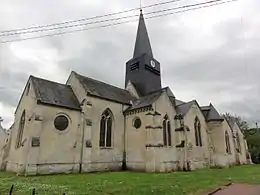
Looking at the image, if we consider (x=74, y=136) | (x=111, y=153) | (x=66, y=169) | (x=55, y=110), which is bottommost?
(x=66, y=169)

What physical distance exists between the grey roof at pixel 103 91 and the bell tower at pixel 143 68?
98.9 inches

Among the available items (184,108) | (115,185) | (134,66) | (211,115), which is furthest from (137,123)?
(211,115)

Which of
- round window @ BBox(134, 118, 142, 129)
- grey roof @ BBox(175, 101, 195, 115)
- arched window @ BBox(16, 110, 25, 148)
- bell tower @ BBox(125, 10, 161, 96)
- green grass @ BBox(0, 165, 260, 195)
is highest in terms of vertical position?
bell tower @ BBox(125, 10, 161, 96)

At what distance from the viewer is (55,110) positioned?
2036cm

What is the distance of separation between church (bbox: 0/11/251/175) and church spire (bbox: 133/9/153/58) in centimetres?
251

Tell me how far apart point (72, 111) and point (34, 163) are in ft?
18.7

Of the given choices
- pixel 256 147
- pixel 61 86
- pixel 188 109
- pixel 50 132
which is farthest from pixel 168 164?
pixel 256 147

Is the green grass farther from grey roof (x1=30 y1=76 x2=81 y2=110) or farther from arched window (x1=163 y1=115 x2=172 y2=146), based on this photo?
arched window (x1=163 y1=115 x2=172 y2=146)

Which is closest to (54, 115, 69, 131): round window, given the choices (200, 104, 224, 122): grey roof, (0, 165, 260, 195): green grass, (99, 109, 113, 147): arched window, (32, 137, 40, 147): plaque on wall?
(32, 137, 40, 147): plaque on wall

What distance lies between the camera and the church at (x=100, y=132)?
19453 millimetres

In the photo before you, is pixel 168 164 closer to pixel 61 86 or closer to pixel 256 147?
pixel 61 86

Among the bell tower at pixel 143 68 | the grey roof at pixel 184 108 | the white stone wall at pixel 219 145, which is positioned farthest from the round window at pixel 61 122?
the white stone wall at pixel 219 145

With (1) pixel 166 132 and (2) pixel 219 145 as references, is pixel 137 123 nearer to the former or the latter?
(1) pixel 166 132

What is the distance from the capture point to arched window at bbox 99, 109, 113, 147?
23.1 meters
